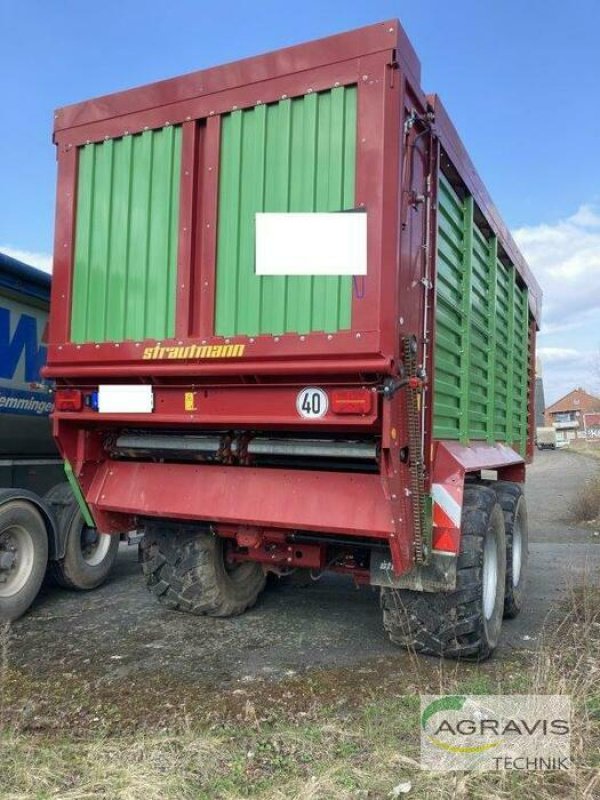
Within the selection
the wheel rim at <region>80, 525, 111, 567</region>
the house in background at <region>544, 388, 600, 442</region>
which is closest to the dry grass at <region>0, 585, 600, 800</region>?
the wheel rim at <region>80, 525, 111, 567</region>

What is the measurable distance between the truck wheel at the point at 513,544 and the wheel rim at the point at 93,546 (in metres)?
3.44

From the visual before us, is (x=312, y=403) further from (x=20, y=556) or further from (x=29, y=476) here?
(x=29, y=476)

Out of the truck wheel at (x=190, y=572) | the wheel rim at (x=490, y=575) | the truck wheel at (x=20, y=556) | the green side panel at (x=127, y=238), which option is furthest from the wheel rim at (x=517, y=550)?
the truck wheel at (x=20, y=556)

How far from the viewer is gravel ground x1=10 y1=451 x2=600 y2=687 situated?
4.12m

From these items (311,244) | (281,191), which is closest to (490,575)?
(311,244)

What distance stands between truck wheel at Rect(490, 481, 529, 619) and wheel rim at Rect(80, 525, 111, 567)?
11.3 feet

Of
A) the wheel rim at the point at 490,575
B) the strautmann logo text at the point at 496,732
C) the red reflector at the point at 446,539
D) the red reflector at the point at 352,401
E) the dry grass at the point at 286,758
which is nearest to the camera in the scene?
the dry grass at the point at 286,758

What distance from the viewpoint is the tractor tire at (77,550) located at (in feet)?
18.3

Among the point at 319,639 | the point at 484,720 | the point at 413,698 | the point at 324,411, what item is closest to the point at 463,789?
the point at 484,720

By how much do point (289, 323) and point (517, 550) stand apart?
11.1 ft

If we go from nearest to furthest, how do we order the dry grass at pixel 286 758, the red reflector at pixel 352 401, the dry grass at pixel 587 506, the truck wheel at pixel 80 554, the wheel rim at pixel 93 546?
the dry grass at pixel 286 758 < the red reflector at pixel 352 401 < the truck wheel at pixel 80 554 < the wheel rim at pixel 93 546 < the dry grass at pixel 587 506

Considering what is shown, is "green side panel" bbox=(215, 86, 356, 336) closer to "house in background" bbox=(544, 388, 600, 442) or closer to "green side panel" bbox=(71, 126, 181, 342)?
"green side panel" bbox=(71, 126, 181, 342)

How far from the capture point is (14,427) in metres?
5.36

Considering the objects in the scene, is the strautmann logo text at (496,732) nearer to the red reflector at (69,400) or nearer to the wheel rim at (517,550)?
the wheel rim at (517,550)
